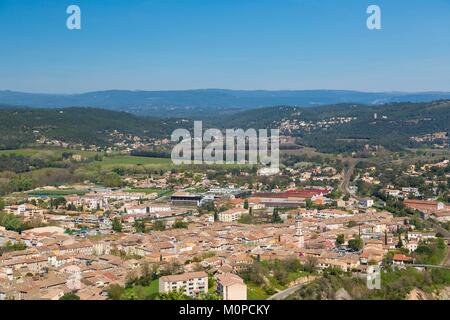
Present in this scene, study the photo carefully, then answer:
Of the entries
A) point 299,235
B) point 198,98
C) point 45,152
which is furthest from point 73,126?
point 198,98

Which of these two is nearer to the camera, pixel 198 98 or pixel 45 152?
pixel 45 152

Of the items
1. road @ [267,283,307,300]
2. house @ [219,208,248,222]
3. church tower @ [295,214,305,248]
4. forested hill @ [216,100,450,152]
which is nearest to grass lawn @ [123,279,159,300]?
road @ [267,283,307,300]

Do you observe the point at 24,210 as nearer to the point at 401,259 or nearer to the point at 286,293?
the point at 401,259

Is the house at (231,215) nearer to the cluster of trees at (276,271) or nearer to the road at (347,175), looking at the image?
the road at (347,175)
